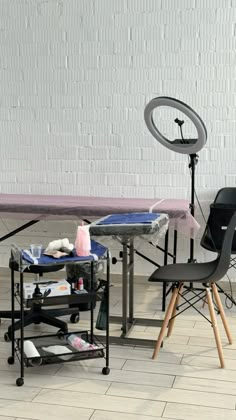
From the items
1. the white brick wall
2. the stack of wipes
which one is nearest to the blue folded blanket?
the stack of wipes

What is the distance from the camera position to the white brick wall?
15.0 ft

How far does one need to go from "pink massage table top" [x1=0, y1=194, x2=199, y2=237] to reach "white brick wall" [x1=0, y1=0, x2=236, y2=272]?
52 centimetres

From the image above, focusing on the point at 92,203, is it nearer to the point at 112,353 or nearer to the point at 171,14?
the point at 112,353

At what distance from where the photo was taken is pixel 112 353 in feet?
10.9

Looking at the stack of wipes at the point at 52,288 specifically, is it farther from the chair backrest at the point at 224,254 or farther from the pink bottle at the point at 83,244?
the chair backrest at the point at 224,254

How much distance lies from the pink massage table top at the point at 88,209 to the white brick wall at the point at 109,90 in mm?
523

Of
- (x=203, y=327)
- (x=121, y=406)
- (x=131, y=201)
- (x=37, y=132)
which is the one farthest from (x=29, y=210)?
(x=121, y=406)

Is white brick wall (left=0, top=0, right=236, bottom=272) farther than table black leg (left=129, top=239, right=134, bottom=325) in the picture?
Yes

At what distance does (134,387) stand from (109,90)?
2.54 m

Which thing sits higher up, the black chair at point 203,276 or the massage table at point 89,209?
the massage table at point 89,209

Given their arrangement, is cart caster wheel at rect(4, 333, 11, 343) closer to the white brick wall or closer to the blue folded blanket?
the blue folded blanket

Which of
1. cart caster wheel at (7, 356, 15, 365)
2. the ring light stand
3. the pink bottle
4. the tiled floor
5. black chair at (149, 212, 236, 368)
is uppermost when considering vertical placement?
the ring light stand

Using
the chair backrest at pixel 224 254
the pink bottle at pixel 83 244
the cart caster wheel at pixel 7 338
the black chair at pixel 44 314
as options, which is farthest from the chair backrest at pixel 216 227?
the cart caster wheel at pixel 7 338

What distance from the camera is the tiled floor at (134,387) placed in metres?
2.65
